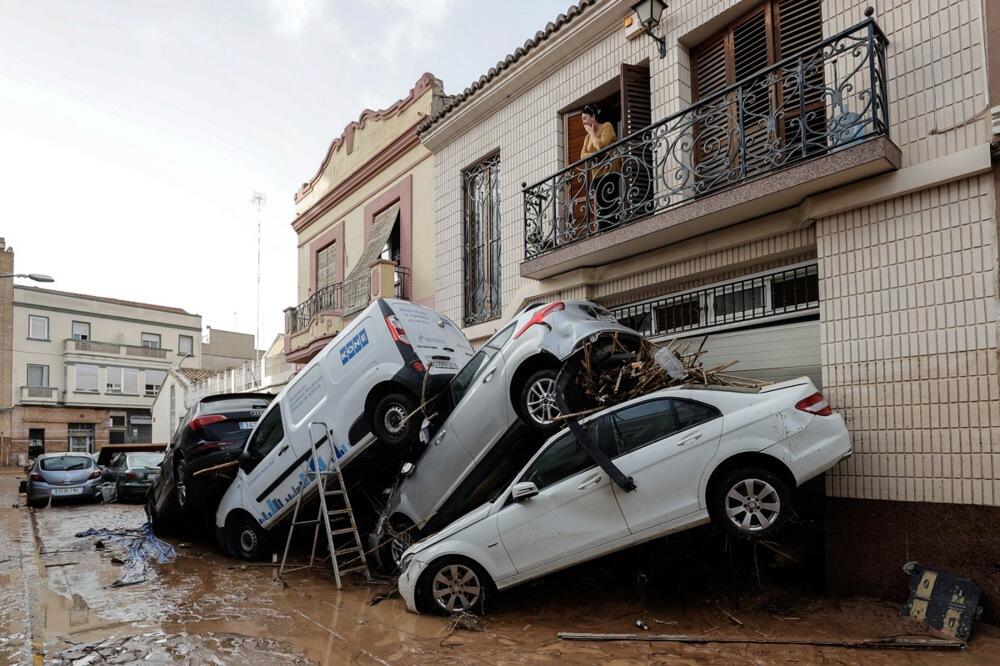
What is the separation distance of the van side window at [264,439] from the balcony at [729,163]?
4019 mm

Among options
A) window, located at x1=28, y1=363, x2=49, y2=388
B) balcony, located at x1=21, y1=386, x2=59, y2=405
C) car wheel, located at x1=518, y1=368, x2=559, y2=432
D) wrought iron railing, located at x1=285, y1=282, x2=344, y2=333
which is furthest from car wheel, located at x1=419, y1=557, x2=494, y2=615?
window, located at x1=28, y1=363, x2=49, y2=388

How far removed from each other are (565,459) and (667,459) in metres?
0.94

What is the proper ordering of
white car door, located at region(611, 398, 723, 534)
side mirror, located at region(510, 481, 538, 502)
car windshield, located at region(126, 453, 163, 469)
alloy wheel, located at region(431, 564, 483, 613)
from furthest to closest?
car windshield, located at region(126, 453, 163, 469) < alloy wheel, located at region(431, 564, 483, 613) < side mirror, located at region(510, 481, 538, 502) < white car door, located at region(611, 398, 723, 534)

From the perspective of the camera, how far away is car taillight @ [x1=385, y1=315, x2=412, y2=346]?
334 inches

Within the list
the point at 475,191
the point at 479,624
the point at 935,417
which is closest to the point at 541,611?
the point at 479,624


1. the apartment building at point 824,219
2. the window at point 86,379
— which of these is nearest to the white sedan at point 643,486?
the apartment building at point 824,219

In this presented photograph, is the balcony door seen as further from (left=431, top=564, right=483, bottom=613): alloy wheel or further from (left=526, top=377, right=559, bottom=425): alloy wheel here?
(left=431, top=564, right=483, bottom=613): alloy wheel

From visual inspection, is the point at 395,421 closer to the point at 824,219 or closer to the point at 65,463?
the point at 824,219

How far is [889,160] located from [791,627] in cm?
421

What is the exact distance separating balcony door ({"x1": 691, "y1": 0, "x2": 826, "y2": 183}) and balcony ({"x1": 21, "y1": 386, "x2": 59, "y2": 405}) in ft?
151

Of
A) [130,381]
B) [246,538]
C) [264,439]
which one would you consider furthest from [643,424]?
[130,381]

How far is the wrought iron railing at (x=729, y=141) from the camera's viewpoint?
703cm

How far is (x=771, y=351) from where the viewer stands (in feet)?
27.2

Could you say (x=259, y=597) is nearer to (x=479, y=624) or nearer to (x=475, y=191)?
(x=479, y=624)
